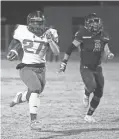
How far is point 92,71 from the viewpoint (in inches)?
352

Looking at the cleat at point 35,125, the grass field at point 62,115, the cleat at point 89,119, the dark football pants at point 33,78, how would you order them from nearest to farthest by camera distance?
1. the grass field at point 62,115
2. the cleat at point 35,125
3. the dark football pants at point 33,78
4. the cleat at point 89,119

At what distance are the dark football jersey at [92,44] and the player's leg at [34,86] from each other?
975mm

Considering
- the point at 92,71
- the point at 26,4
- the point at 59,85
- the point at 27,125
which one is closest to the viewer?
the point at 27,125

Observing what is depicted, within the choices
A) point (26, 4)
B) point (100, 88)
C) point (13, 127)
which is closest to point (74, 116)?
point (100, 88)

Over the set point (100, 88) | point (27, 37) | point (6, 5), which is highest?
point (27, 37)

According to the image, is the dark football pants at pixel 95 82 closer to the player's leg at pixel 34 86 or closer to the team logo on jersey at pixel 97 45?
the team logo on jersey at pixel 97 45

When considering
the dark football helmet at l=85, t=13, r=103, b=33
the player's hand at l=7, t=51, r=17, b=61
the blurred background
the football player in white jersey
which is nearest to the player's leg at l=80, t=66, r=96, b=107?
the dark football helmet at l=85, t=13, r=103, b=33

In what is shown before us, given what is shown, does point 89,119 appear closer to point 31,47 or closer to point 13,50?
point 31,47

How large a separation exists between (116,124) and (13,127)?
166 centimetres

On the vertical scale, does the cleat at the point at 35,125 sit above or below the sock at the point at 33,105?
below

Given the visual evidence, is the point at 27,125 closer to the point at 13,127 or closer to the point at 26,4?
the point at 13,127

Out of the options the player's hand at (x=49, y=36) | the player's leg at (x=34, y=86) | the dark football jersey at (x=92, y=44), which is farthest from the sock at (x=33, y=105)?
the dark football jersey at (x=92, y=44)

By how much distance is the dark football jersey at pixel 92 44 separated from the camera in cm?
884

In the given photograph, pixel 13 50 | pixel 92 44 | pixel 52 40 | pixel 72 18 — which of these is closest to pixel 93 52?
pixel 92 44
